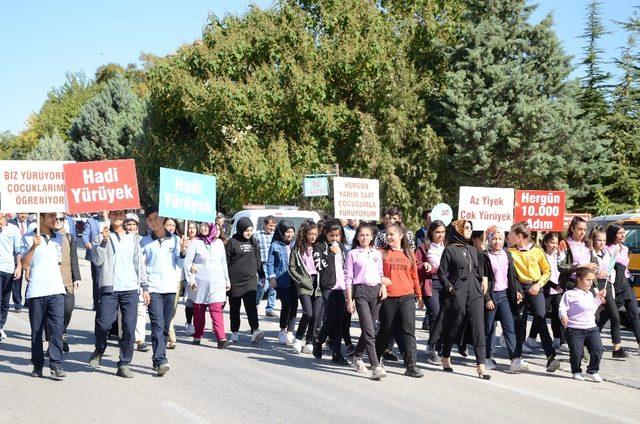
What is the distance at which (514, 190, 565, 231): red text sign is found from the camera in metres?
15.0

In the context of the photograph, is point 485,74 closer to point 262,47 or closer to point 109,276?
point 262,47

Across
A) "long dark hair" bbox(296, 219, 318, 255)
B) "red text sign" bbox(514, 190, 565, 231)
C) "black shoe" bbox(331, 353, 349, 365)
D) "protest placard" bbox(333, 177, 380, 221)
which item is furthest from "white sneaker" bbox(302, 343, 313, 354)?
"red text sign" bbox(514, 190, 565, 231)

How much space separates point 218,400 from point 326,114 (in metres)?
27.5

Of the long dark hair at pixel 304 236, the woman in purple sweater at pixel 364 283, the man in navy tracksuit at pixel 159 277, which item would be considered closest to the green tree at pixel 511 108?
the long dark hair at pixel 304 236

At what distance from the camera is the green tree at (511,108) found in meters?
34.0

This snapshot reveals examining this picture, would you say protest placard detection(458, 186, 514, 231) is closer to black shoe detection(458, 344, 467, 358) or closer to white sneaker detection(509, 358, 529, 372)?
black shoe detection(458, 344, 467, 358)

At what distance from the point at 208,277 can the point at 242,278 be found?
784 millimetres

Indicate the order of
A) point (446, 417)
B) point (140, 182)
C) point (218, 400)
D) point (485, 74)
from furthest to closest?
point (140, 182) → point (485, 74) → point (218, 400) → point (446, 417)

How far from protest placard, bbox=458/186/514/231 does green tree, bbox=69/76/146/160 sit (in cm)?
4704

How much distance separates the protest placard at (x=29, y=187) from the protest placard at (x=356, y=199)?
623 centimetres

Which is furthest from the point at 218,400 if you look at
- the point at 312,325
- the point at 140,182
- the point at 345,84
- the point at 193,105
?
the point at 140,182

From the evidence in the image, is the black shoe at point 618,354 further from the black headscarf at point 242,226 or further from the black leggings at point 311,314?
the black headscarf at point 242,226

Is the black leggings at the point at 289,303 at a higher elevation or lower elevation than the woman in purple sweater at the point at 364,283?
lower

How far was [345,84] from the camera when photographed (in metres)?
37.2
